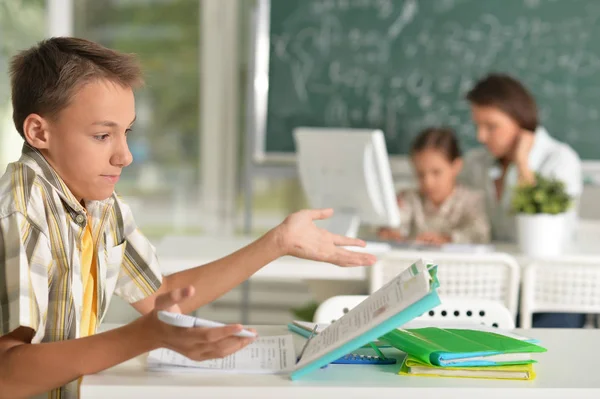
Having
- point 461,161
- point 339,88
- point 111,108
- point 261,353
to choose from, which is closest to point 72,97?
point 111,108

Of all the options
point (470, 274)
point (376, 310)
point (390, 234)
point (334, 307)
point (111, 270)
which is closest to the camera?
point (376, 310)

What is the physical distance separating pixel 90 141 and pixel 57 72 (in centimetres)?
12

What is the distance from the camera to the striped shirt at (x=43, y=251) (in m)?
1.25

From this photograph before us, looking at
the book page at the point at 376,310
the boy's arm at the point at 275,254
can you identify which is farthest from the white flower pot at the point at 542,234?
the book page at the point at 376,310

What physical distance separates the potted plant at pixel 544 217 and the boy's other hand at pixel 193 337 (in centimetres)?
218

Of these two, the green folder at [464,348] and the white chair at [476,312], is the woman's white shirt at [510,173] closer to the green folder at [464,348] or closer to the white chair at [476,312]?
the white chair at [476,312]

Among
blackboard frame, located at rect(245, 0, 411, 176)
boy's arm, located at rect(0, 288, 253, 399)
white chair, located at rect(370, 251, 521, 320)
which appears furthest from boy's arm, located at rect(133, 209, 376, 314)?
blackboard frame, located at rect(245, 0, 411, 176)

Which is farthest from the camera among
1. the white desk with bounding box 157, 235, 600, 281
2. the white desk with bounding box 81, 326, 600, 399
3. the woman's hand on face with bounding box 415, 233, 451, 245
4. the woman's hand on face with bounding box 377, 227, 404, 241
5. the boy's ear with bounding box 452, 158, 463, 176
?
the boy's ear with bounding box 452, 158, 463, 176

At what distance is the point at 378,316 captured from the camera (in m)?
1.23

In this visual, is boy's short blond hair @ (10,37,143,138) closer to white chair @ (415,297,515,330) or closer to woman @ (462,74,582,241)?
Answer: white chair @ (415,297,515,330)

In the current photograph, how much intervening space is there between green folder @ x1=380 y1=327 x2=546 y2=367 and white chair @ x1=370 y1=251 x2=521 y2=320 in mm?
1308

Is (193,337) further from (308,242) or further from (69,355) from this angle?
(308,242)

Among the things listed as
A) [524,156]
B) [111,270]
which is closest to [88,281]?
[111,270]

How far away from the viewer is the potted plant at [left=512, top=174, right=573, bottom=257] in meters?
3.14
